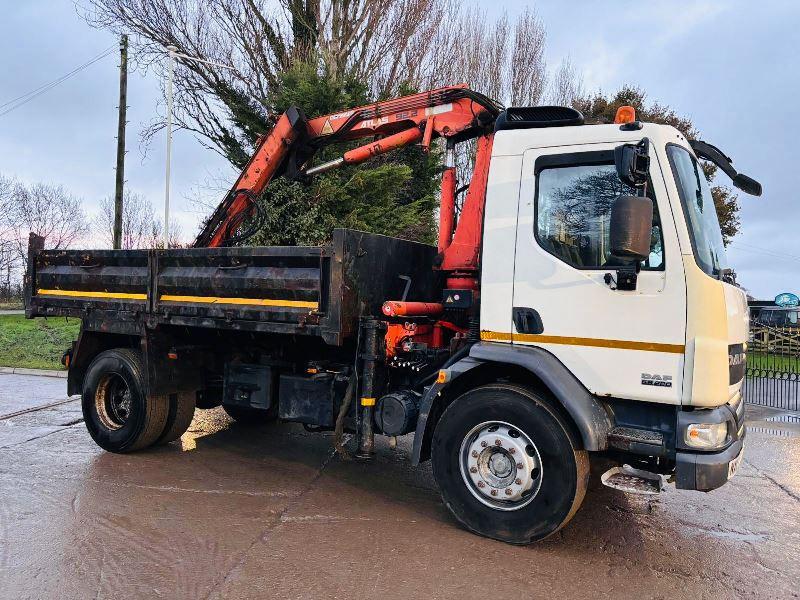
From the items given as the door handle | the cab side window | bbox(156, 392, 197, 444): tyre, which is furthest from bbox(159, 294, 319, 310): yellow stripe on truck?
the cab side window

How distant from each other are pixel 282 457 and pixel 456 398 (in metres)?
2.65

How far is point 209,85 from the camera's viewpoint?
1711cm

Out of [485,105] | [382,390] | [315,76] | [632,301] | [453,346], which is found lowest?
[382,390]

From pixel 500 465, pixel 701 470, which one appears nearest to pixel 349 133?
pixel 500 465

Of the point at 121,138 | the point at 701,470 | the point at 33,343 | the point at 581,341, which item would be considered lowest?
the point at 33,343

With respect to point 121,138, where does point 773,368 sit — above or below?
below

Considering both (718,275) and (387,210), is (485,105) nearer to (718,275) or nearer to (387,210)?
(718,275)

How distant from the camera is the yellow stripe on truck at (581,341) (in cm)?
379

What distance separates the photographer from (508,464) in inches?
165

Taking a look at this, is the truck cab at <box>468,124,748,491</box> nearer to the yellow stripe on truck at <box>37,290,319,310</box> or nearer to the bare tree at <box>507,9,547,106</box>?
the yellow stripe on truck at <box>37,290,319,310</box>

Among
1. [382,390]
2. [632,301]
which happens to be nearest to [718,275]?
[632,301]

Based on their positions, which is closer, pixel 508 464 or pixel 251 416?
pixel 508 464

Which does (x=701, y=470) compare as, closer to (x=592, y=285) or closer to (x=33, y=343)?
(x=592, y=285)

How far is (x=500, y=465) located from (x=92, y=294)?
182 inches
